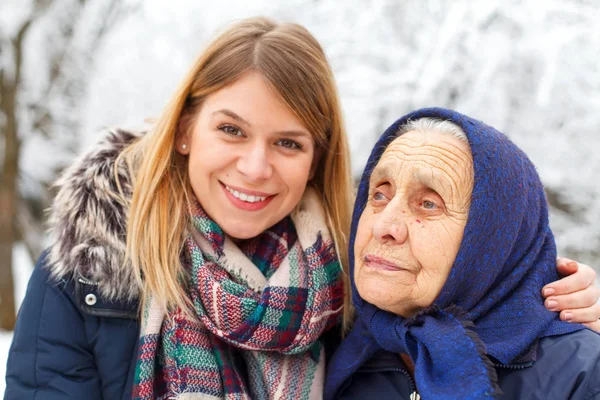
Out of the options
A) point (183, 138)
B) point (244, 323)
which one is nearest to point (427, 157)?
point (244, 323)

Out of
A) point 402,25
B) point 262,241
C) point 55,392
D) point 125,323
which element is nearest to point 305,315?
point 262,241

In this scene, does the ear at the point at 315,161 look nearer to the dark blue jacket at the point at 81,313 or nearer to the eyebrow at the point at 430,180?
the eyebrow at the point at 430,180

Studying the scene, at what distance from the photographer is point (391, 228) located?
1.88 m

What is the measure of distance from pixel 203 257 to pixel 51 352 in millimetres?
599

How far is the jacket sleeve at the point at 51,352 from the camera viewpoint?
208cm

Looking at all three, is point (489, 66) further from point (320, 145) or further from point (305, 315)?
point (305, 315)

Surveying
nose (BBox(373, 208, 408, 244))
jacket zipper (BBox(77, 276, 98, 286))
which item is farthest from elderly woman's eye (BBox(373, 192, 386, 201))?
jacket zipper (BBox(77, 276, 98, 286))

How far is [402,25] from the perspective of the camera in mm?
5730

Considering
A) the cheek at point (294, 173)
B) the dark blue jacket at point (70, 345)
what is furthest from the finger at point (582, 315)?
the dark blue jacket at point (70, 345)

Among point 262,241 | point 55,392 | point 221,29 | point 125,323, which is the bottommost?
point 55,392

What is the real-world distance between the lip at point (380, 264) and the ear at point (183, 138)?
33.4 inches

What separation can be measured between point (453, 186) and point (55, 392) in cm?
145

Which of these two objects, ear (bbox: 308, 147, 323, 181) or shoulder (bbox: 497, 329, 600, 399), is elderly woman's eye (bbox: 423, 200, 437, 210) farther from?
ear (bbox: 308, 147, 323, 181)

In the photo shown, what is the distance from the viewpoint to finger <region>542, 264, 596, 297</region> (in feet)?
6.21
